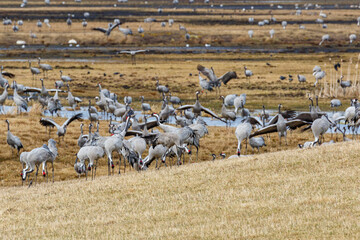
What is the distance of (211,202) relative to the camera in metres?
14.2

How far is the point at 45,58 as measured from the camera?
61.3 metres

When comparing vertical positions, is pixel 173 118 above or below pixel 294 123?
below

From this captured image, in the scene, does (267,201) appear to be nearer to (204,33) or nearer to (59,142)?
A: (59,142)

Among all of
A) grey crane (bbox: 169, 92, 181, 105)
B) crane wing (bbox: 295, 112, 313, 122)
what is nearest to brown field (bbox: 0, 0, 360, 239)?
grey crane (bbox: 169, 92, 181, 105)

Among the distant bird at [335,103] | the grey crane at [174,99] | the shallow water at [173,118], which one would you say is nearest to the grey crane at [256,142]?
the shallow water at [173,118]

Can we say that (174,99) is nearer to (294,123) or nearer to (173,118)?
(173,118)

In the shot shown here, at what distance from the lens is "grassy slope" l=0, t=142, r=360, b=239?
468 inches

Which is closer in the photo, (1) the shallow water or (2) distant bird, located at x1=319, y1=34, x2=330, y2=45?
(1) the shallow water

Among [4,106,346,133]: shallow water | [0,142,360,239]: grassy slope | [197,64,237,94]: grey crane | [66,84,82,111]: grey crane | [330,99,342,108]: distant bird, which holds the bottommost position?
[4,106,346,133]: shallow water

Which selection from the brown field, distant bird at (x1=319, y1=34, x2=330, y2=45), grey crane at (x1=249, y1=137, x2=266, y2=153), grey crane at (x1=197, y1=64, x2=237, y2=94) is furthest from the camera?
distant bird at (x1=319, y1=34, x2=330, y2=45)

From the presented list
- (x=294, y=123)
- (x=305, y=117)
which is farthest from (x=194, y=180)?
(x=305, y=117)

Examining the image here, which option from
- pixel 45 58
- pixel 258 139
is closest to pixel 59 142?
pixel 258 139

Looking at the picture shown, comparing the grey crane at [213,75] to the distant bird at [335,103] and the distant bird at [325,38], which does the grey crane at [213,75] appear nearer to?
the distant bird at [335,103]

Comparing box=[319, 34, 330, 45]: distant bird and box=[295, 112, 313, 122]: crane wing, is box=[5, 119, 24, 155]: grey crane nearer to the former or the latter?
box=[295, 112, 313, 122]: crane wing
